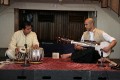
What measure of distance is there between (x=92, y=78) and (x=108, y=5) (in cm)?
344

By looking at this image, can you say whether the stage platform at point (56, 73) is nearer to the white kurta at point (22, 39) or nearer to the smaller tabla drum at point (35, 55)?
the smaller tabla drum at point (35, 55)

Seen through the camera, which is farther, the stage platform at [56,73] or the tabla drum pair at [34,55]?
the tabla drum pair at [34,55]

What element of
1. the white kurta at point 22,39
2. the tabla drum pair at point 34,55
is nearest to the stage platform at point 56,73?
the tabla drum pair at point 34,55

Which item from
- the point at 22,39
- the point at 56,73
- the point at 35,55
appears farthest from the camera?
the point at 22,39

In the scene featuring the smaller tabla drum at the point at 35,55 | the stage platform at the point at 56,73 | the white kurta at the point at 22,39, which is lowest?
the stage platform at the point at 56,73

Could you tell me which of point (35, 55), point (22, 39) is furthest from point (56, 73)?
point (22, 39)

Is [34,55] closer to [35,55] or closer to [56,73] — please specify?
[35,55]

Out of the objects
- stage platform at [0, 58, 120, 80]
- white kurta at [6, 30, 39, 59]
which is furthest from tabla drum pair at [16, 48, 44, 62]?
white kurta at [6, 30, 39, 59]

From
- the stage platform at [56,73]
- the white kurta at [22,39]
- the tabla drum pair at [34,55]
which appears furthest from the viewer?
the white kurta at [22,39]

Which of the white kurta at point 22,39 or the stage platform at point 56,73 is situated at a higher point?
the white kurta at point 22,39

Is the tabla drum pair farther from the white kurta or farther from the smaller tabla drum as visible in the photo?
the white kurta

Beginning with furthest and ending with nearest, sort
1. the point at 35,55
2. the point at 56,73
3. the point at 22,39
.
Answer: the point at 22,39 < the point at 35,55 < the point at 56,73

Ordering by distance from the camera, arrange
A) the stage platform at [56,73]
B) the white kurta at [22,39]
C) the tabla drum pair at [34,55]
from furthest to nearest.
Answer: the white kurta at [22,39]
the tabla drum pair at [34,55]
the stage platform at [56,73]

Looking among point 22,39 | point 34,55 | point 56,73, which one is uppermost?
point 22,39
